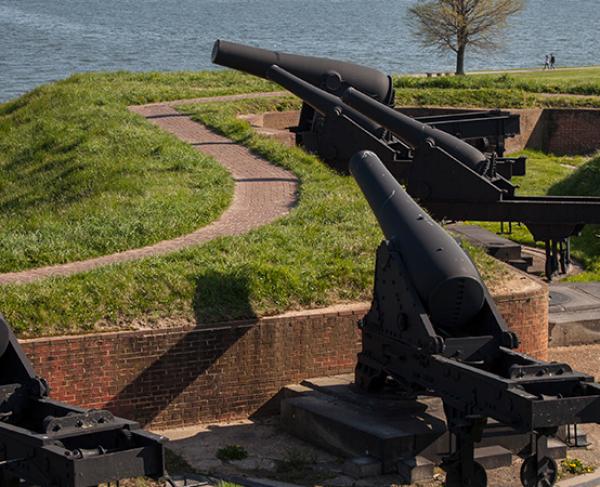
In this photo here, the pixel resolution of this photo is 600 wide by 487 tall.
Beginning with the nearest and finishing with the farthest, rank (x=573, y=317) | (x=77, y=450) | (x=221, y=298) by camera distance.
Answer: (x=77, y=450)
(x=221, y=298)
(x=573, y=317)

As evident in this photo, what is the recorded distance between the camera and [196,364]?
40.8 ft

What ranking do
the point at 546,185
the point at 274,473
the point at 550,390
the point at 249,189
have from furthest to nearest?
1. the point at 546,185
2. the point at 249,189
3. the point at 274,473
4. the point at 550,390

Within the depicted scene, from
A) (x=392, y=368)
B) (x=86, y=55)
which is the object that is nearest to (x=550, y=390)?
(x=392, y=368)

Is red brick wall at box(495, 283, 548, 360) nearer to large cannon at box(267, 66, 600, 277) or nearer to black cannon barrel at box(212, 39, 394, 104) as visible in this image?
large cannon at box(267, 66, 600, 277)

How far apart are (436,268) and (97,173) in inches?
425

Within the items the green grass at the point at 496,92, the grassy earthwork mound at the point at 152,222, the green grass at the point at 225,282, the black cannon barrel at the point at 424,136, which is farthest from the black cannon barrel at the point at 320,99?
the green grass at the point at 496,92

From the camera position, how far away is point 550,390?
9875 millimetres

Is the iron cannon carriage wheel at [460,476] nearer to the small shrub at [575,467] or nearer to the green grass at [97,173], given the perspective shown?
the small shrub at [575,467]

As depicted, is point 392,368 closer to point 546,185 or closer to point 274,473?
point 274,473

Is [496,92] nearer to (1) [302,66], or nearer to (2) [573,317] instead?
(1) [302,66]

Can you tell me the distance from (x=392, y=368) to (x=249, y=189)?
25.3 feet

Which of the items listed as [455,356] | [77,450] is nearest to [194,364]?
[455,356]

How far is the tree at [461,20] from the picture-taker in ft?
147

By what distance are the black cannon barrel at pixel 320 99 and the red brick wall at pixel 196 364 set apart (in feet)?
26.8
